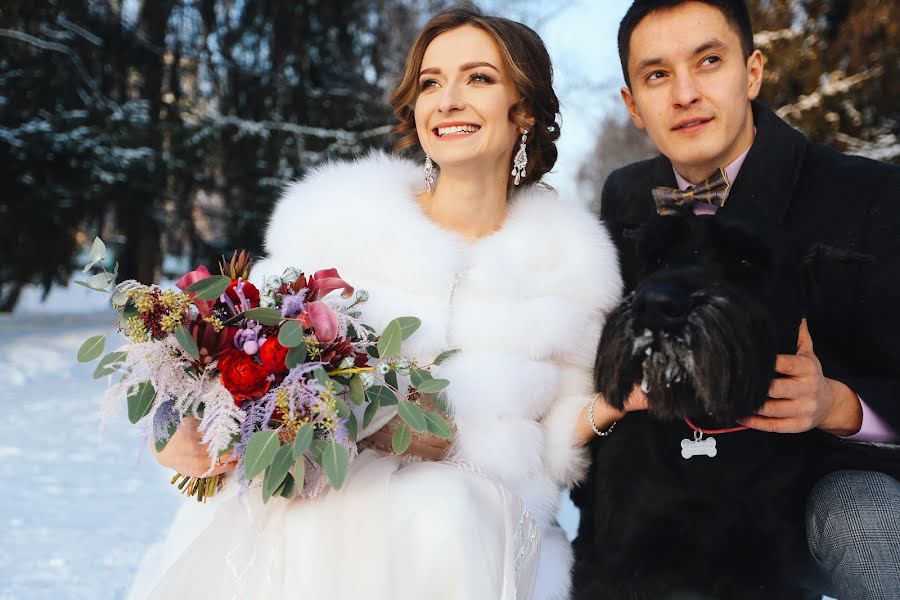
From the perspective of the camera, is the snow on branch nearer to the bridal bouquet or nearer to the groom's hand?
the groom's hand

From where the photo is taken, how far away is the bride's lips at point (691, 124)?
7.29 ft

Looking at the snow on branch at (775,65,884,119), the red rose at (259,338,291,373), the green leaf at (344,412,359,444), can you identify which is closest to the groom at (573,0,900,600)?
the green leaf at (344,412,359,444)

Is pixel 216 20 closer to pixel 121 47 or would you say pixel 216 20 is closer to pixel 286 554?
pixel 121 47

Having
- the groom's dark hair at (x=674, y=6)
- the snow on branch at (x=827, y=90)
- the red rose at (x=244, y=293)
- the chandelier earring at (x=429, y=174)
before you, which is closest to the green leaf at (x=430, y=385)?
the red rose at (x=244, y=293)

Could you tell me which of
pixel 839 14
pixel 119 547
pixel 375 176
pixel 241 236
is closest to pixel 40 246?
pixel 241 236

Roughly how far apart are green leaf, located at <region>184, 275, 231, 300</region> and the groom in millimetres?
1112

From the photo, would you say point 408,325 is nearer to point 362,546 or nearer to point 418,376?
point 418,376

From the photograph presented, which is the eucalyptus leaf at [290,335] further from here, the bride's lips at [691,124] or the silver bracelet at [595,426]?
the bride's lips at [691,124]

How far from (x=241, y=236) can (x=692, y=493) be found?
1068 centimetres

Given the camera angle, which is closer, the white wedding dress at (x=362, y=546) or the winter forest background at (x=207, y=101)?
the white wedding dress at (x=362, y=546)

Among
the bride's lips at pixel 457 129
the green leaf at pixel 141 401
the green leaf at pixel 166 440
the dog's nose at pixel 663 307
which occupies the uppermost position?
the bride's lips at pixel 457 129

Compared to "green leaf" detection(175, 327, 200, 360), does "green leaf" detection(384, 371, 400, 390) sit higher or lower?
lower

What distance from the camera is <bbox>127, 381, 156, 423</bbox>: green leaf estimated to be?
1.60 metres

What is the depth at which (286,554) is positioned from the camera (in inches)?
66.6
